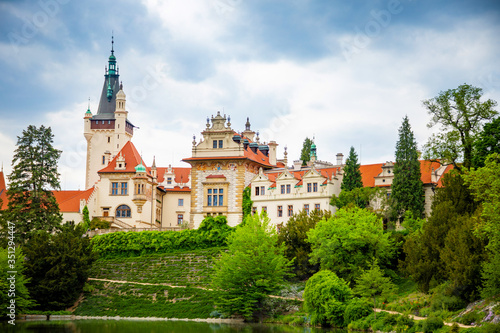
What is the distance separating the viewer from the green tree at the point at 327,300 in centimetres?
4112

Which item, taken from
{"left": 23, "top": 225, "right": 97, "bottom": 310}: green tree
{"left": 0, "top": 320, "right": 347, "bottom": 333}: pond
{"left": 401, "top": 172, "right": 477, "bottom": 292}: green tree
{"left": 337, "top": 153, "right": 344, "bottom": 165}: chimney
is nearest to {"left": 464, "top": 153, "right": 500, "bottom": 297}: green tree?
{"left": 401, "top": 172, "right": 477, "bottom": 292}: green tree

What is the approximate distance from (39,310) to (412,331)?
1140 inches

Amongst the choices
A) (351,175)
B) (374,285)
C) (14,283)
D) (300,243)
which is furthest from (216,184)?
(374,285)

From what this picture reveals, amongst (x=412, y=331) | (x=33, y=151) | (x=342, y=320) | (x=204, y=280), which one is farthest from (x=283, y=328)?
(x=33, y=151)

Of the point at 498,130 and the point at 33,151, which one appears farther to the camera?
the point at 33,151

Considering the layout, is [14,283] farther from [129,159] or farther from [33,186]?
[129,159]

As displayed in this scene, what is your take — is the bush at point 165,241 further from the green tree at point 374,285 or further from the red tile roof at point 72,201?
the green tree at point 374,285

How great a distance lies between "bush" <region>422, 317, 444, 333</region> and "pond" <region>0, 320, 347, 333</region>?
5705mm

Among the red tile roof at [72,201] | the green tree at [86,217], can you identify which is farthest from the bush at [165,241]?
the red tile roof at [72,201]

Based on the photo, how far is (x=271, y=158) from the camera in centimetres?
7219

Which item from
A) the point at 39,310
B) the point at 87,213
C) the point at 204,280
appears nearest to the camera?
Answer: the point at 39,310

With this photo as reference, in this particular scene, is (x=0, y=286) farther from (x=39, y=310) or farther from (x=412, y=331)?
(x=412, y=331)

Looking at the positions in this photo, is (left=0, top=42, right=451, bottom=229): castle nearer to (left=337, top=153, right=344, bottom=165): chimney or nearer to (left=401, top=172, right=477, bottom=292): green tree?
(left=337, top=153, right=344, bottom=165): chimney

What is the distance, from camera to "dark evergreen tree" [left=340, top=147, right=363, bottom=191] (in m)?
62.4
